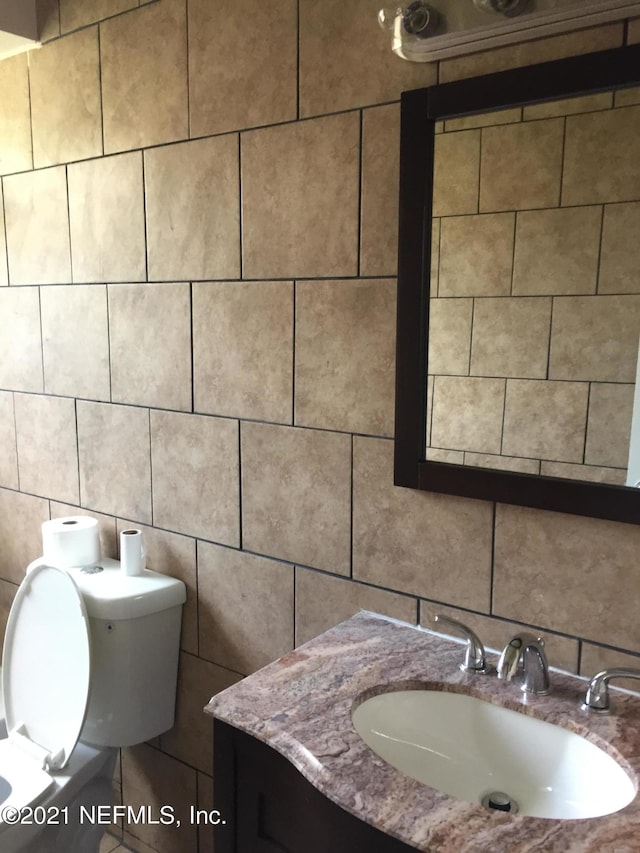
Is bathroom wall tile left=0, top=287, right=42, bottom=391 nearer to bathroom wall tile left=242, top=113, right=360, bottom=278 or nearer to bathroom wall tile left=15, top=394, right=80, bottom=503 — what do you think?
bathroom wall tile left=15, top=394, right=80, bottom=503

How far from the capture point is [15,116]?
81.2 inches

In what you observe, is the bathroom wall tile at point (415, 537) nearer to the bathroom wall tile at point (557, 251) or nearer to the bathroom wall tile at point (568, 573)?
the bathroom wall tile at point (568, 573)

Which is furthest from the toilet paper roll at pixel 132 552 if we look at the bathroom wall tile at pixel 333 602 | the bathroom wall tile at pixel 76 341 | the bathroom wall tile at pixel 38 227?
the bathroom wall tile at pixel 38 227

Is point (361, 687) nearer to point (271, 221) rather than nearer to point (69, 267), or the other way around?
point (271, 221)

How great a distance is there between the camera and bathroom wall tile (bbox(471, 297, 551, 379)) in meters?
1.22

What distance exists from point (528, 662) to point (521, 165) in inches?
33.9

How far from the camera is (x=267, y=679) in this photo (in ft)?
4.03

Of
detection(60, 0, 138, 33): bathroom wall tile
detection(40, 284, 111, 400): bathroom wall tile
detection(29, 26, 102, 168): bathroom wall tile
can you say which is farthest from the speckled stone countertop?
detection(60, 0, 138, 33): bathroom wall tile

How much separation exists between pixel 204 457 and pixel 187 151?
742 mm

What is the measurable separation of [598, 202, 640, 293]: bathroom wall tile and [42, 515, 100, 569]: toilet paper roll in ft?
4.75

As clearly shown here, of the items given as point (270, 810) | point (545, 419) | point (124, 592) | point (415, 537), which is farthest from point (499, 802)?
point (124, 592)

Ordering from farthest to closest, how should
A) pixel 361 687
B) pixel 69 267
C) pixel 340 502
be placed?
pixel 69 267, pixel 340 502, pixel 361 687

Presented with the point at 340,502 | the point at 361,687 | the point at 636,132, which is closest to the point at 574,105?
the point at 636,132

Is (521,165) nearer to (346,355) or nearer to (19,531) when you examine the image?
(346,355)
